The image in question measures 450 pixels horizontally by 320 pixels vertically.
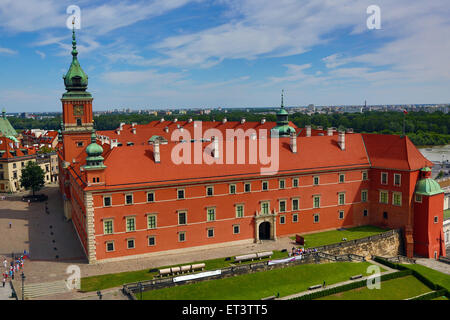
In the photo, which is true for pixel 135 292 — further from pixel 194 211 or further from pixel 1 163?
pixel 1 163

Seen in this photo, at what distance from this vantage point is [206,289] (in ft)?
132

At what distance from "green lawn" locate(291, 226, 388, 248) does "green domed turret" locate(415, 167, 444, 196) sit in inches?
298

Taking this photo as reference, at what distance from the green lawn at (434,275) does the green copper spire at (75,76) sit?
53.9 meters

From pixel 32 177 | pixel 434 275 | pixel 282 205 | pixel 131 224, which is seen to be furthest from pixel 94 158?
pixel 32 177

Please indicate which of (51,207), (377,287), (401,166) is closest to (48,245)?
(51,207)

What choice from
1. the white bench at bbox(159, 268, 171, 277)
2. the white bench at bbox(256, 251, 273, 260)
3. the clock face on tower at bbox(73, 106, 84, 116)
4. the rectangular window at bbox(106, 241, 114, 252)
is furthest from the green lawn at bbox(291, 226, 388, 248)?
the clock face on tower at bbox(73, 106, 84, 116)

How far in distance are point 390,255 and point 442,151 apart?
117313mm

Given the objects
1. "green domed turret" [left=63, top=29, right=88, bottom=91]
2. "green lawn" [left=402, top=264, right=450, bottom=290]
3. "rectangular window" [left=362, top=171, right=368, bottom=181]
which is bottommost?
"green lawn" [left=402, top=264, right=450, bottom=290]

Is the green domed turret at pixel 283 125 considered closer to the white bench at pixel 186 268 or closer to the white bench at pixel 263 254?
the white bench at pixel 263 254

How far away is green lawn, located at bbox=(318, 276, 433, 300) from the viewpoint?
134 ft

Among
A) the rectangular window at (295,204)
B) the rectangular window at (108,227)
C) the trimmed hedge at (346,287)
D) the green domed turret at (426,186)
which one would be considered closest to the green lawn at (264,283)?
the trimmed hedge at (346,287)

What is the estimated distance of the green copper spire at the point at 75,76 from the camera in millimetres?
65625

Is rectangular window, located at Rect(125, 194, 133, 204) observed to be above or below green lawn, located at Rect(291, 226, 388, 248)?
above

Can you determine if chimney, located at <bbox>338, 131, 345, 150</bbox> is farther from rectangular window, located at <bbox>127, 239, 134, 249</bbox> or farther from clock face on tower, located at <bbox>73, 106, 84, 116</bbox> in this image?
clock face on tower, located at <bbox>73, 106, 84, 116</bbox>
